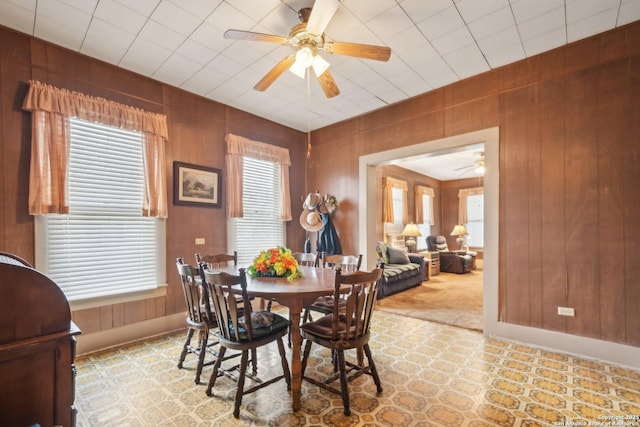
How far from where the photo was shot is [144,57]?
3027mm

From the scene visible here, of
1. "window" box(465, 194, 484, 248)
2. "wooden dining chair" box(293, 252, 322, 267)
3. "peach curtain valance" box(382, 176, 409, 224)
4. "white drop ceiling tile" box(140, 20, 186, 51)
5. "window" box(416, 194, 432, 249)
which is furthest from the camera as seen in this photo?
"window" box(465, 194, 484, 248)

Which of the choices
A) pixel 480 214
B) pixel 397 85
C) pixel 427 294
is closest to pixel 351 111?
pixel 397 85

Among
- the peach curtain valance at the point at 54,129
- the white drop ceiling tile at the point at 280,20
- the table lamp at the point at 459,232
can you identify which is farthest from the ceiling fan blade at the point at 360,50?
the table lamp at the point at 459,232

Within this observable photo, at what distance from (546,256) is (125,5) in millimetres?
4473

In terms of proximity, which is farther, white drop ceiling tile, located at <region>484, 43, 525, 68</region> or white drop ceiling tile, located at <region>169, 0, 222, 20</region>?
white drop ceiling tile, located at <region>484, 43, 525, 68</region>

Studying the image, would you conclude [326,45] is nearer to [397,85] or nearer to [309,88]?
[309,88]

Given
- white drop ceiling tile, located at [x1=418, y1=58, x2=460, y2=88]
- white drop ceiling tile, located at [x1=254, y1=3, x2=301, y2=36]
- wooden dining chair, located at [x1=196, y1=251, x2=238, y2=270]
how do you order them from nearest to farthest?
white drop ceiling tile, located at [x1=254, y1=3, x2=301, y2=36]
white drop ceiling tile, located at [x1=418, y1=58, x2=460, y2=88]
wooden dining chair, located at [x1=196, y1=251, x2=238, y2=270]

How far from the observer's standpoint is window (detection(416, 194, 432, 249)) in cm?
877

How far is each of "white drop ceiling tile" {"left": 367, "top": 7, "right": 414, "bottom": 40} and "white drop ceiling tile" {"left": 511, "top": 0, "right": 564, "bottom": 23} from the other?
32.2 inches

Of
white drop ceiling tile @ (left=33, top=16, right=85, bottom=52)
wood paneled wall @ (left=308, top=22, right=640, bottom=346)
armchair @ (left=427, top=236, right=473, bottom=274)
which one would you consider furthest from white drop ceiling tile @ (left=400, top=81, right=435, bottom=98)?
armchair @ (left=427, top=236, right=473, bottom=274)

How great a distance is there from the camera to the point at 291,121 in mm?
4820

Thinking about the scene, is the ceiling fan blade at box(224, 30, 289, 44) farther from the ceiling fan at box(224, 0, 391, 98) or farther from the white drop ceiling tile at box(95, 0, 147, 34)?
the white drop ceiling tile at box(95, 0, 147, 34)

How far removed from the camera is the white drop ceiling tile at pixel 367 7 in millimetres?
2279

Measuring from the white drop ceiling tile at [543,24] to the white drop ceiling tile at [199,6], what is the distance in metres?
2.63
